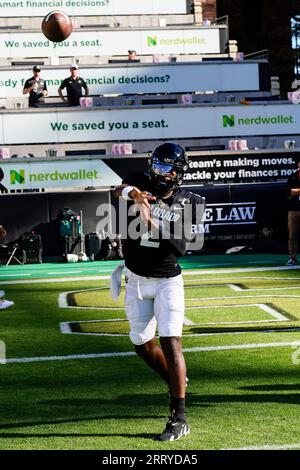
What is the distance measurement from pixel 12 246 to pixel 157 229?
1571 cm

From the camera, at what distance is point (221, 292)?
1672cm

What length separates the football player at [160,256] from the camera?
25.2ft

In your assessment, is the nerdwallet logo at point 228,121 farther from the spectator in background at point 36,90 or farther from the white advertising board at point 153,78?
the spectator in background at point 36,90

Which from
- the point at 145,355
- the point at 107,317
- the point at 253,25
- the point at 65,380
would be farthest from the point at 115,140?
the point at 253,25

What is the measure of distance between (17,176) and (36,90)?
16.8 ft

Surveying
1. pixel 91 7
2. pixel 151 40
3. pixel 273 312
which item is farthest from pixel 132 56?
pixel 273 312

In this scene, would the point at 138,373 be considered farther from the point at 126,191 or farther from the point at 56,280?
the point at 56,280

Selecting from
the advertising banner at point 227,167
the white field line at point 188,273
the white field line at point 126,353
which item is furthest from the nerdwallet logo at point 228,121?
the white field line at point 126,353

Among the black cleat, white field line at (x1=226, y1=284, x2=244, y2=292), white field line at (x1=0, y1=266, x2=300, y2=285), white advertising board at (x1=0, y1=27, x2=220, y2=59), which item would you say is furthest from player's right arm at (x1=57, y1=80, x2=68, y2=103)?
the black cleat

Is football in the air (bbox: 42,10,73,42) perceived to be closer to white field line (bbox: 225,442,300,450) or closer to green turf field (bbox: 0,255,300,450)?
green turf field (bbox: 0,255,300,450)

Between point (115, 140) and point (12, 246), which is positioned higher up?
point (115, 140)

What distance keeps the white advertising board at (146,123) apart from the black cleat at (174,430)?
20.6 m

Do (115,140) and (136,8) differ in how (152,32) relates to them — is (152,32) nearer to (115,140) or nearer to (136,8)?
(136,8)

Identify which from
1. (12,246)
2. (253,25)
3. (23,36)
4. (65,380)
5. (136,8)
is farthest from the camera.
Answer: (253,25)
